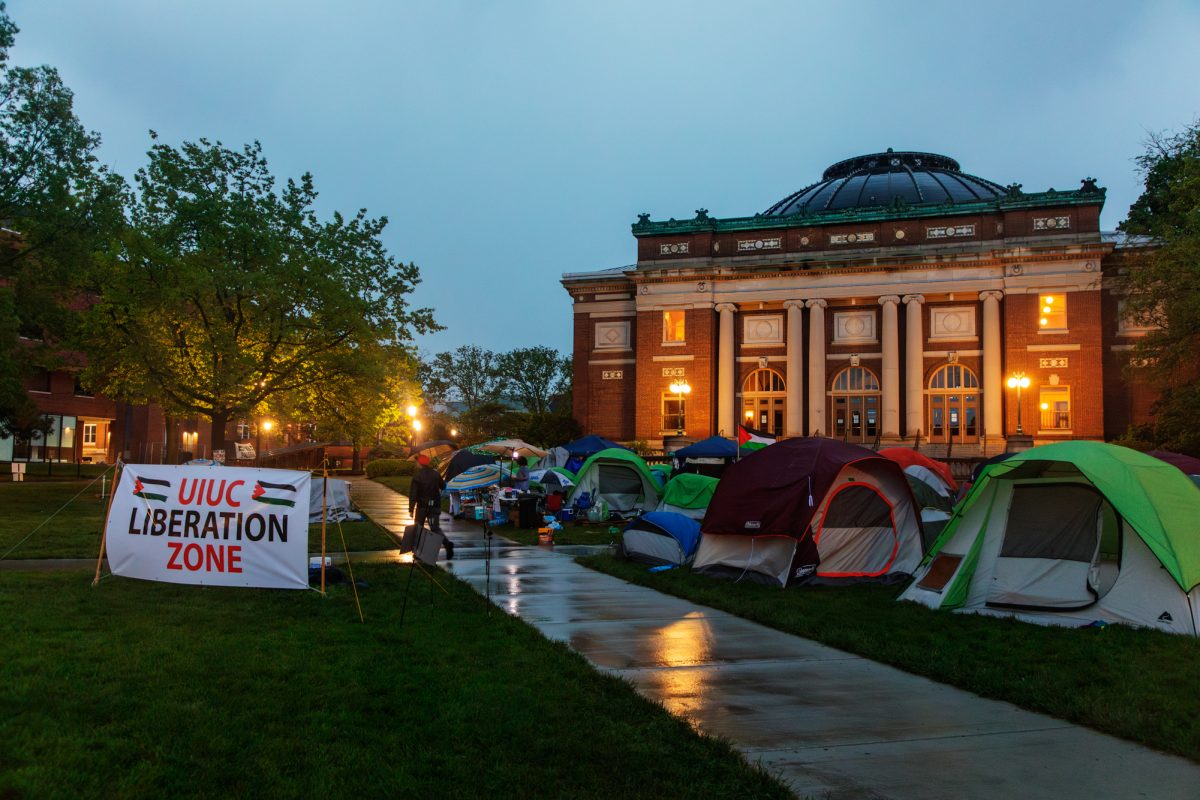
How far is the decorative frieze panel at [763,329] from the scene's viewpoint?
53.0m

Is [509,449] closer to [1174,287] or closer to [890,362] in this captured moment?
[1174,287]

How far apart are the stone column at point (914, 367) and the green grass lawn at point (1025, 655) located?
129 feet

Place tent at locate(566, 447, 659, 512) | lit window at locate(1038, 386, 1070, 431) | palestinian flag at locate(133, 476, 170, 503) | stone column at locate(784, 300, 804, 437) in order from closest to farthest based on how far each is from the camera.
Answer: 1. palestinian flag at locate(133, 476, 170, 503)
2. tent at locate(566, 447, 659, 512)
3. lit window at locate(1038, 386, 1070, 431)
4. stone column at locate(784, 300, 804, 437)

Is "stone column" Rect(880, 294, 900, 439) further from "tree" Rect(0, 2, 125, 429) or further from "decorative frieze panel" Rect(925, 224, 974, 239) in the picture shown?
"tree" Rect(0, 2, 125, 429)

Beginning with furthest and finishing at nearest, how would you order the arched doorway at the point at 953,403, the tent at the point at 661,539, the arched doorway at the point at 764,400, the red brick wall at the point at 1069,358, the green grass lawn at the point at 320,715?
the arched doorway at the point at 764,400
the arched doorway at the point at 953,403
the red brick wall at the point at 1069,358
the tent at the point at 661,539
the green grass lawn at the point at 320,715

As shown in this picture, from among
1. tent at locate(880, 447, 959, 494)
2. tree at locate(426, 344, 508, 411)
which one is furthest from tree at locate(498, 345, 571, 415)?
tent at locate(880, 447, 959, 494)

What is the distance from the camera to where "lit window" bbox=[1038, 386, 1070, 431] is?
47250 mm

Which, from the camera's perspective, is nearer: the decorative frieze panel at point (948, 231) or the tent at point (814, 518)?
the tent at point (814, 518)

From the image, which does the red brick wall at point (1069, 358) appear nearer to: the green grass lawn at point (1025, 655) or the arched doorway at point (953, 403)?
the arched doorway at point (953, 403)

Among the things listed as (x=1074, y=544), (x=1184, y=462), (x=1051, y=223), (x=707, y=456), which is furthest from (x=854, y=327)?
(x=1074, y=544)

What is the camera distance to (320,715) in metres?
5.92

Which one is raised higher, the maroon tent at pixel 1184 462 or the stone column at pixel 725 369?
the stone column at pixel 725 369

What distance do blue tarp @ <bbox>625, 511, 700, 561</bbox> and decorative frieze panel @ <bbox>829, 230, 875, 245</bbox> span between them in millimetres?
39706

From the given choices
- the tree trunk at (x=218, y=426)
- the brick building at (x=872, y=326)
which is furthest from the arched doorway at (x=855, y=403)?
the tree trunk at (x=218, y=426)
